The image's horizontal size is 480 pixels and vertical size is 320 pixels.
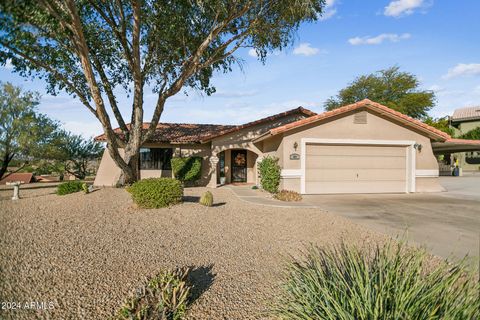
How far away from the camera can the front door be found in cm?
1842

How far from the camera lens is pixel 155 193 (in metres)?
8.26

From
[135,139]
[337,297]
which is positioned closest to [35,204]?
[135,139]

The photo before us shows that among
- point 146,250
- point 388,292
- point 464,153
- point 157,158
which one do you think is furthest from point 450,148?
point 146,250

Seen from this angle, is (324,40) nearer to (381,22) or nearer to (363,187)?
(381,22)

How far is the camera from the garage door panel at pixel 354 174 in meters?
A: 12.3

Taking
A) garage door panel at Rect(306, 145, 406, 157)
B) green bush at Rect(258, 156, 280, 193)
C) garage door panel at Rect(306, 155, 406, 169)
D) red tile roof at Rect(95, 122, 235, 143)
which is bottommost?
green bush at Rect(258, 156, 280, 193)

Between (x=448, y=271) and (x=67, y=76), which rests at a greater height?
(x=67, y=76)

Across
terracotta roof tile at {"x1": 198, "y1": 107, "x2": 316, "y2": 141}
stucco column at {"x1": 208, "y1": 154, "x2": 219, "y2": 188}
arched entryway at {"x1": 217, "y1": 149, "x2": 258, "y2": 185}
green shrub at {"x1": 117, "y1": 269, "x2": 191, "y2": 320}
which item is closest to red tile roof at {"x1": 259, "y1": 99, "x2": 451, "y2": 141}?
terracotta roof tile at {"x1": 198, "y1": 107, "x2": 316, "y2": 141}

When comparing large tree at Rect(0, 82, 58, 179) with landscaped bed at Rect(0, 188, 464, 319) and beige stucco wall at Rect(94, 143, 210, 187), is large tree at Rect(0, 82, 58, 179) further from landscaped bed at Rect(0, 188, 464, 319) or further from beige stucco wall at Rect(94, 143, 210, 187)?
landscaped bed at Rect(0, 188, 464, 319)

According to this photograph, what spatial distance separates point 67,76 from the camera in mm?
11930

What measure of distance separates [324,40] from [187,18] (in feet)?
20.0

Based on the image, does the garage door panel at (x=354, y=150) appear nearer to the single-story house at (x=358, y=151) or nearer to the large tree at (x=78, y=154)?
A: the single-story house at (x=358, y=151)

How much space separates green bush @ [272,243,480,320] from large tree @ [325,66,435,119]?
34.4 meters

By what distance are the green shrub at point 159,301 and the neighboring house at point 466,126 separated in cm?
3974
